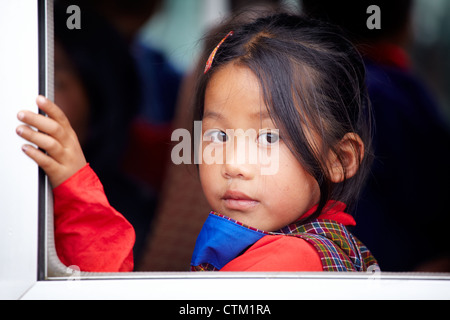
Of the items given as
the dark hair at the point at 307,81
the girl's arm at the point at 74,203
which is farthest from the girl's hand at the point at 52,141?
the dark hair at the point at 307,81

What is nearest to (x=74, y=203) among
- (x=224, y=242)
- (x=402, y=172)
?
(x=224, y=242)

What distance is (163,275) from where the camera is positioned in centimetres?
101

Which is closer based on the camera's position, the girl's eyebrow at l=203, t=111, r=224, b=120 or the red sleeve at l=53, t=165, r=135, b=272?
the red sleeve at l=53, t=165, r=135, b=272

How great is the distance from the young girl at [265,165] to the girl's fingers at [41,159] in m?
0.05

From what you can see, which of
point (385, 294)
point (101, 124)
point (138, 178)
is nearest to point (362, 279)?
point (385, 294)

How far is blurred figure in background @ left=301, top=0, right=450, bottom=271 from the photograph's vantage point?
196 cm

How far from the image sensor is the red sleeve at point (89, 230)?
114cm

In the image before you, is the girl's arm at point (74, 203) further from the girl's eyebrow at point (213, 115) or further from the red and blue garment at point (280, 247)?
the girl's eyebrow at point (213, 115)

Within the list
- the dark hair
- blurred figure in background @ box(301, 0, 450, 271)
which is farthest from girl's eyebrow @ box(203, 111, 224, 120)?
blurred figure in background @ box(301, 0, 450, 271)

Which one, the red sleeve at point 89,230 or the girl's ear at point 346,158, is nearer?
the red sleeve at point 89,230

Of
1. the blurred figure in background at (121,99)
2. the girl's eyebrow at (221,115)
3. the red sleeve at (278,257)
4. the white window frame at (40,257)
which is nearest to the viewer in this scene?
the white window frame at (40,257)

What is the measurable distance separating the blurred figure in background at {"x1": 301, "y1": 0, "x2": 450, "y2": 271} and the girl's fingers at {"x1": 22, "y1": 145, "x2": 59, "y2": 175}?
4.16 ft

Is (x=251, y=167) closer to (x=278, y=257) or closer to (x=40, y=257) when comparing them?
(x=278, y=257)

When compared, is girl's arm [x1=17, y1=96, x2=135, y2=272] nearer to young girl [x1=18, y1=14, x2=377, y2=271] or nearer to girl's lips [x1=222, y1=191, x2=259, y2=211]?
young girl [x1=18, y1=14, x2=377, y2=271]
